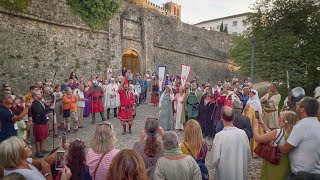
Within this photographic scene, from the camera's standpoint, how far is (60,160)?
3.26 metres

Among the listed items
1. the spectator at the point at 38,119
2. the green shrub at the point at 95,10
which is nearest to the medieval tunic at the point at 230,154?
the spectator at the point at 38,119

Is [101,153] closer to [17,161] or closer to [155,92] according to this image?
[17,161]

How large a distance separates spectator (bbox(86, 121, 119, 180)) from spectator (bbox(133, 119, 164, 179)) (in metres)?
0.45

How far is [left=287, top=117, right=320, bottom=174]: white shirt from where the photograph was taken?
3539mm

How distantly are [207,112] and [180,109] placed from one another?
1.37m

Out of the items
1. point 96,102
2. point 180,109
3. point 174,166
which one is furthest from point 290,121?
point 96,102

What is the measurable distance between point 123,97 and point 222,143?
250 inches

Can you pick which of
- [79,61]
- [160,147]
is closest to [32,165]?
[160,147]

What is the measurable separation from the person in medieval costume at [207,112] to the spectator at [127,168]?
23.0 ft

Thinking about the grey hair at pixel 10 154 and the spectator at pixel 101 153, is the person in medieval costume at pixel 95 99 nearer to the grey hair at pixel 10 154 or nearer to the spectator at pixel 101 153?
the spectator at pixel 101 153

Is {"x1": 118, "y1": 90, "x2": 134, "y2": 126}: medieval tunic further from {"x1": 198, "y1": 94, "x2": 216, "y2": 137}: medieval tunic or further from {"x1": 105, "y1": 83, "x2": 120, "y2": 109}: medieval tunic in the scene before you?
{"x1": 105, "y1": 83, "x2": 120, "y2": 109}: medieval tunic

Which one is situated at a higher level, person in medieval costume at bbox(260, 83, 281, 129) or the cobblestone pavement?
person in medieval costume at bbox(260, 83, 281, 129)

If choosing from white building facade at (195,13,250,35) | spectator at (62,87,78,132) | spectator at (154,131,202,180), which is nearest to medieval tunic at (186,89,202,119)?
spectator at (62,87,78,132)

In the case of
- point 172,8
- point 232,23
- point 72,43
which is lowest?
point 72,43
